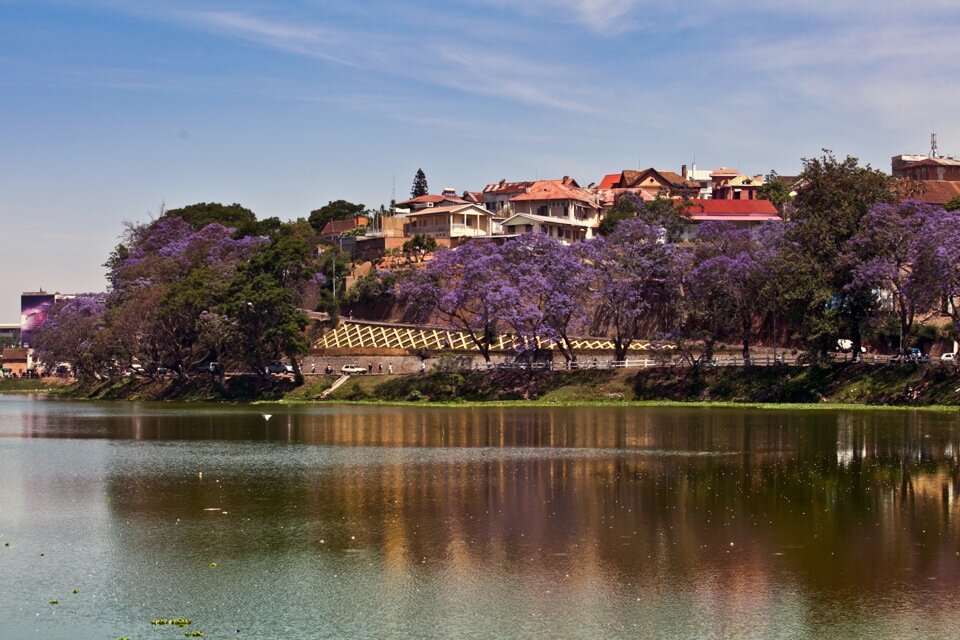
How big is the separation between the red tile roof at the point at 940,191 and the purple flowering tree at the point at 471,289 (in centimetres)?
4648

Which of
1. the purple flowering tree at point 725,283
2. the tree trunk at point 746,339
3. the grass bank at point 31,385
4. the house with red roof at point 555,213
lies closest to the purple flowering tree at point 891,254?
the purple flowering tree at point 725,283

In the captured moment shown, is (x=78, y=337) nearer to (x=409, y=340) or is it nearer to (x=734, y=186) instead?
(x=409, y=340)

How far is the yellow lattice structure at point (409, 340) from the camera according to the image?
94.7 m

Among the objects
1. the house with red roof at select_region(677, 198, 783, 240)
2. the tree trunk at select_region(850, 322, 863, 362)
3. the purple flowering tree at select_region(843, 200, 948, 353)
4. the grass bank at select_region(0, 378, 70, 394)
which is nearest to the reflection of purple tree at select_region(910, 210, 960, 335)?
the purple flowering tree at select_region(843, 200, 948, 353)

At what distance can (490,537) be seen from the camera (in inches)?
1144

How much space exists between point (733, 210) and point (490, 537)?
3807 inches

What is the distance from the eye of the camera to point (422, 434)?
186 feet

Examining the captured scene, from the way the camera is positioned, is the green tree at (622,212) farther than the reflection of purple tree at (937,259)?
Yes

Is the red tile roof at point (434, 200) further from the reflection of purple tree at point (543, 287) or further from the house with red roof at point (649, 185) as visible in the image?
the reflection of purple tree at point (543, 287)

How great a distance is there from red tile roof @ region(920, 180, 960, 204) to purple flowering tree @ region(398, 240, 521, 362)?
4648 centimetres

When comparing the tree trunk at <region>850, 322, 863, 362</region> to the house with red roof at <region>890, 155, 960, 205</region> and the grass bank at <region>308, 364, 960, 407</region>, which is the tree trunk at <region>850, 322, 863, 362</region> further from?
the house with red roof at <region>890, 155, 960, 205</region>

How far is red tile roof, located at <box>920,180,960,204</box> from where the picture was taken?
115 m

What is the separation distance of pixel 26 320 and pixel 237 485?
563 feet

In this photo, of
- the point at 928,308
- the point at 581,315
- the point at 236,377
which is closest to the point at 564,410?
the point at 581,315
